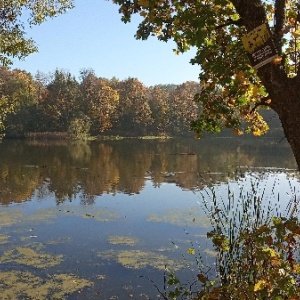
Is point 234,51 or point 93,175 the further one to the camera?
point 93,175

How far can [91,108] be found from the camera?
6500cm

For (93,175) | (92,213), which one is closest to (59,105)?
(93,175)

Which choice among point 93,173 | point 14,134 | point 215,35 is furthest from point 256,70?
point 14,134

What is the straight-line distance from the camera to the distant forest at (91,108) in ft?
199

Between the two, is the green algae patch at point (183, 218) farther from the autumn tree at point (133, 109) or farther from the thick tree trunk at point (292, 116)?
the autumn tree at point (133, 109)

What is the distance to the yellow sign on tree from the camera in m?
2.79

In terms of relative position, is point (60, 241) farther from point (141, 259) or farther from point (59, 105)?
point (59, 105)

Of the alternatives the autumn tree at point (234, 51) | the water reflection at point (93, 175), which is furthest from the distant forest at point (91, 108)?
the autumn tree at point (234, 51)

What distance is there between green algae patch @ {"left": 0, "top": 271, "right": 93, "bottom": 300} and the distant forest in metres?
50.8

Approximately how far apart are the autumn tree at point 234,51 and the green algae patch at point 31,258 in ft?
21.7

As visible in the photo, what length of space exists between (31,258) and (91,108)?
5689 centimetres

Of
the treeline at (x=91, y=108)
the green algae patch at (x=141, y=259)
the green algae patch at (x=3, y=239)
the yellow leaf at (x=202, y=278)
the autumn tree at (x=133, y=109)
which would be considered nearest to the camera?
the yellow leaf at (x=202, y=278)

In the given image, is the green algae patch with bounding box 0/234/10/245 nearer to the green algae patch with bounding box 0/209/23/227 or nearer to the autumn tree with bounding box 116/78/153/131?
the green algae patch with bounding box 0/209/23/227

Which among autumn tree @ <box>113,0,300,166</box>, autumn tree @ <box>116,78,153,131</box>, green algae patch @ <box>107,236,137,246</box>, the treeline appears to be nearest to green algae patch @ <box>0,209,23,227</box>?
green algae patch @ <box>107,236,137,246</box>
